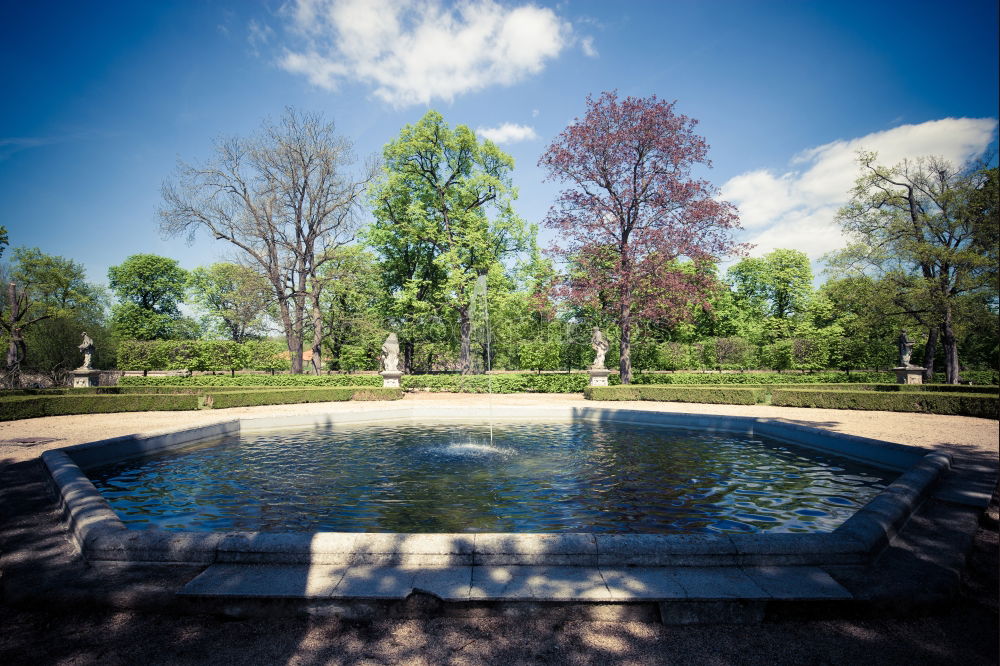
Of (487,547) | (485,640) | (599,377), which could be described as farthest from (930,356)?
(485,640)

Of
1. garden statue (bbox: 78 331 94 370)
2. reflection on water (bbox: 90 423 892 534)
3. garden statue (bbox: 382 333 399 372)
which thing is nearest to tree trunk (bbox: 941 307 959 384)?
reflection on water (bbox: 90 423 892 534)

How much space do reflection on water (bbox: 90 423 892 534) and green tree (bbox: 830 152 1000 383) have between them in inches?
726

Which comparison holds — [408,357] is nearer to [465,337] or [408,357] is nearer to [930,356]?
[465,337]

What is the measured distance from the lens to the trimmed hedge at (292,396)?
59.8ft

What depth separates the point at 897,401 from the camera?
15.5 meters

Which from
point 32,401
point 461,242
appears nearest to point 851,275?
point 461,242

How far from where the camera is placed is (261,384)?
84.1ft

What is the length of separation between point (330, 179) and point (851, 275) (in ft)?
106

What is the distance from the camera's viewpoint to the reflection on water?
5570 mm

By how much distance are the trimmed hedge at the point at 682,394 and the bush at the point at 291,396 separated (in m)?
10.0

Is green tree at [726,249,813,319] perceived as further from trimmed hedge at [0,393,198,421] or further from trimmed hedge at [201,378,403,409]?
trimmed hedge at [0,393,198,421]

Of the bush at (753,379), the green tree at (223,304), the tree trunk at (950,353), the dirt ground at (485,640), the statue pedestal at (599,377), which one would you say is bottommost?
the dirt ground at (485,640)

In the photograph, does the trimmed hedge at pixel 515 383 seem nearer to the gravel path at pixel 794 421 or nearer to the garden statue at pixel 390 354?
the garden statue at pixel 390 354

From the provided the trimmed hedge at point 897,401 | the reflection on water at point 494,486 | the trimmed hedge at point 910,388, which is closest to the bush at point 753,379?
the trimmed hedge at point 910,388
